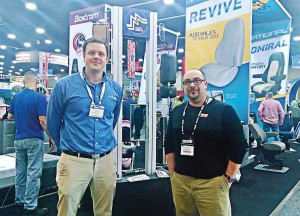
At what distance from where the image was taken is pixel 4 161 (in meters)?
3.85

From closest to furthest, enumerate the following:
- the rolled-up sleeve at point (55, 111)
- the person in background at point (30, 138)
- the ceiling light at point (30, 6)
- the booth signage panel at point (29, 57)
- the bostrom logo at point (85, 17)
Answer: the rolled-up sleeve at point (55, 111) → the person in background at point (30, 138) → the bostrom logo at point (85, 17) → the ceiling light at point (30, 6) → the booth signage panel at point (29, 57)

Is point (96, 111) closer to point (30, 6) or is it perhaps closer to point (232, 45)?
point (232, 45)

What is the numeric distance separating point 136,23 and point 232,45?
1.94 metres

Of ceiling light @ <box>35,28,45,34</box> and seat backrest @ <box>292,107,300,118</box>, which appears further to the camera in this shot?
ceiling light @ <box>35,28,45,34</box>

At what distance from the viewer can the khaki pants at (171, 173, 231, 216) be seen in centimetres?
194

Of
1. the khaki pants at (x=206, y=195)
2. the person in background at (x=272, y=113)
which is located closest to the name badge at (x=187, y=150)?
the khaki pants at (x=206, y=195)

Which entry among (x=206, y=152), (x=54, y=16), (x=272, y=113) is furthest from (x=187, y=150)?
(x=54, y=16)

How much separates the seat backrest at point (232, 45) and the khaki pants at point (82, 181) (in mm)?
3899

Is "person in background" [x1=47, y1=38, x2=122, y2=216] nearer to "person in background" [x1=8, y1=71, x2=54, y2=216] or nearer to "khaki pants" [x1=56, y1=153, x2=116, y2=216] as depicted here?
"khaki pants" [x1=56, y1=153, x2=116, y2=216]

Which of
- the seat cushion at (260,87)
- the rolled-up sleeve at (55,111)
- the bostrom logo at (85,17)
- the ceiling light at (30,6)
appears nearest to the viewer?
the rolled-up sleeve at (55,111)

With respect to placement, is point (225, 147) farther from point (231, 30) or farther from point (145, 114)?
point (231, 30)

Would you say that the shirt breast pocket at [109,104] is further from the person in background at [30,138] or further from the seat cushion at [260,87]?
the seat cushion at [260,87]

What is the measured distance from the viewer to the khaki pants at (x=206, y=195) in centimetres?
194

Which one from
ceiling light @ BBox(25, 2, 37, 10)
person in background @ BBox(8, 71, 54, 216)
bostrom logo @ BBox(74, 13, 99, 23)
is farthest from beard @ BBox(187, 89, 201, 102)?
ceiling light @ BBox(25, 2, 37, 10)
